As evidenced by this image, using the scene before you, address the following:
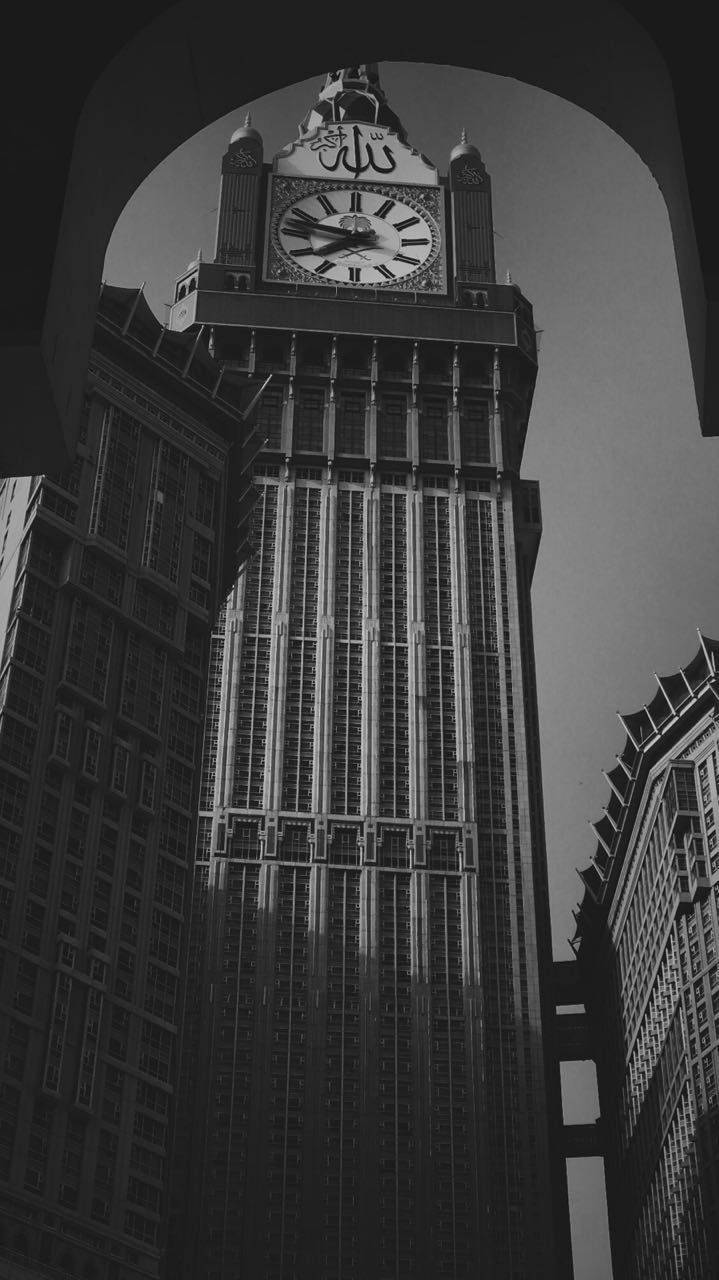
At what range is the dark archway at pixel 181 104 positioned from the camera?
10.0 meters

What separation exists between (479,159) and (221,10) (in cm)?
16764

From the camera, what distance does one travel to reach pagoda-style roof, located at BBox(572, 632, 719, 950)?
12788cm

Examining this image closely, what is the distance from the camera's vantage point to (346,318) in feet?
522

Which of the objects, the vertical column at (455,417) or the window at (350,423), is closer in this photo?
the vertical column at (455,417)

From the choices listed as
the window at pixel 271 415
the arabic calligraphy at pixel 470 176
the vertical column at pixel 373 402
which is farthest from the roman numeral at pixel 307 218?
the window at pixel 271 415

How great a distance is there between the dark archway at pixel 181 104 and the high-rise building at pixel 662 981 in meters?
107

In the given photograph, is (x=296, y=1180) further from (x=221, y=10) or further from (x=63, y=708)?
(x=221, y=10)

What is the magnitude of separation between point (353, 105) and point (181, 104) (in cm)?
17162

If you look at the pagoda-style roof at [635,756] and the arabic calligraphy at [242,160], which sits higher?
the arabic calligraphy at [242,160]

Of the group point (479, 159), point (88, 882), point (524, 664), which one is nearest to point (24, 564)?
point (88, 882)

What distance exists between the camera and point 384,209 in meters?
164

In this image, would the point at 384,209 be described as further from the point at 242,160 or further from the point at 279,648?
the point at 279,648

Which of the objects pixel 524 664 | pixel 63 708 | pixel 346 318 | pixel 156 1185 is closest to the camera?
pixel 156 1185

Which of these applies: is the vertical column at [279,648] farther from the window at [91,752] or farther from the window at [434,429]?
the window at [91,752]
